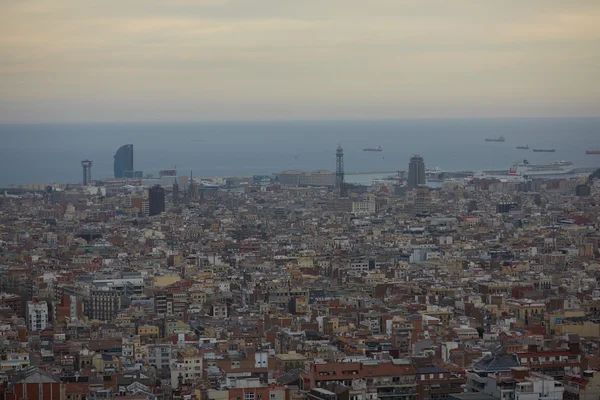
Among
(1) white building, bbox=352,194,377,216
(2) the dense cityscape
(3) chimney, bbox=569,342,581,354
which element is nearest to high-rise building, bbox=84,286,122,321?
(2) the dense cityscape

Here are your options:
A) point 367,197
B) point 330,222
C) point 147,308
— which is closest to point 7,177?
point 367,197

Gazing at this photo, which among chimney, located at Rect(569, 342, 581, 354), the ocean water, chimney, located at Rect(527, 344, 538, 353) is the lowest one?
the ocean water

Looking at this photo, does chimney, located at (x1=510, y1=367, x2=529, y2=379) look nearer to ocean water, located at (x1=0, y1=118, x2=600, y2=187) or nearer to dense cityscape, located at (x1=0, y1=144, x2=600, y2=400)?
dense cityscape, located at (x1=0, y1=144, x2=600, y2=400)

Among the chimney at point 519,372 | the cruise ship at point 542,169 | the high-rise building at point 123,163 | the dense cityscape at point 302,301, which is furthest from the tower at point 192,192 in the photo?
the chimney at point 519,372

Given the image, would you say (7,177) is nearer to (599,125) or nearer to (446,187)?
(446,187)

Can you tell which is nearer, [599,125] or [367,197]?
[599,125]

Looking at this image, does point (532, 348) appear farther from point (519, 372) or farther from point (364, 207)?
point (364, 207)

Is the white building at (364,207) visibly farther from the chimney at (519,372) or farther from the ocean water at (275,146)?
the chimney at (519,372)

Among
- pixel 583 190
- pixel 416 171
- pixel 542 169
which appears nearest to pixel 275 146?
pixel 542 169
